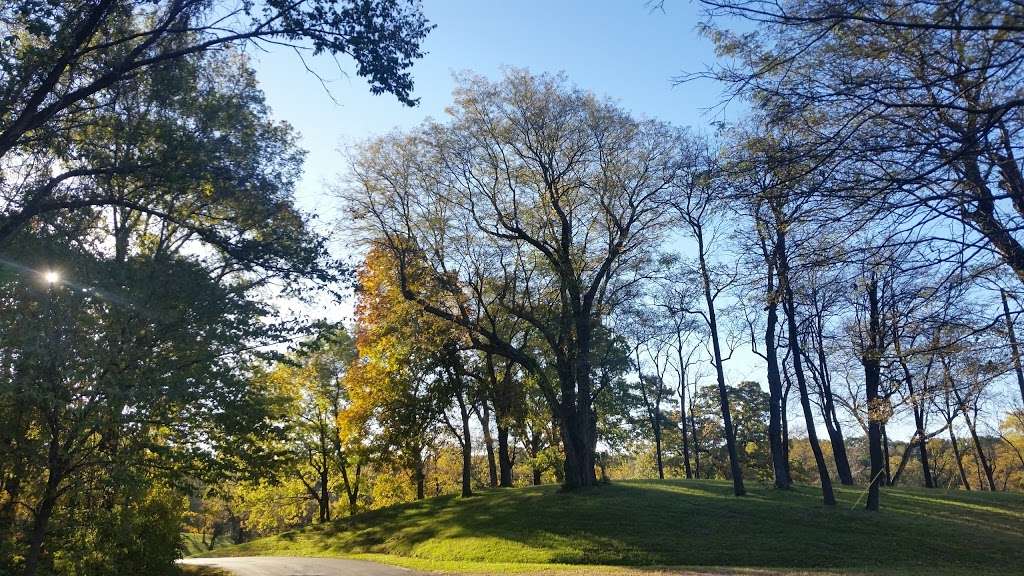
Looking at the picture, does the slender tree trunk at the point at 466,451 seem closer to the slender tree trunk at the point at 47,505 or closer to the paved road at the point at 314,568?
the paved road at the point at 314,568

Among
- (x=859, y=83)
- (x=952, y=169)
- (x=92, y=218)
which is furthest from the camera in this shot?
(x=92, y=218)

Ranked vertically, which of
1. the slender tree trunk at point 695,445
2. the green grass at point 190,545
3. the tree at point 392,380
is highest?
the tree at point 392,380

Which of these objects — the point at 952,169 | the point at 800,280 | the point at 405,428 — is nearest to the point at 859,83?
the point at 952,169

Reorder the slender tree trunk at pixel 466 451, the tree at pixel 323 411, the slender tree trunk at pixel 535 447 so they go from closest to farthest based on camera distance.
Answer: the slender tree trunk at pixel 466 451 < the tree at pixel 323 411 < the slender tree trunk at pixel 535 447

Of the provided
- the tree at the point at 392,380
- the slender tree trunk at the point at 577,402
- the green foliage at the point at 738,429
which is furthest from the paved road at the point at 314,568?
the green foliage at the point at 738,429

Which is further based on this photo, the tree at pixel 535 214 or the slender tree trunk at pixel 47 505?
the tree at pixel 535 214

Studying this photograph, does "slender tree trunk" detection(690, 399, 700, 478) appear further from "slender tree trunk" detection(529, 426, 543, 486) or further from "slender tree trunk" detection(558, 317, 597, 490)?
"slender tree trunk" detection(558, 317, 597, 490)

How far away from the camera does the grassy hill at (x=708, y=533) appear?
16.1m

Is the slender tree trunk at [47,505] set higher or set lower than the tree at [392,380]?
lower

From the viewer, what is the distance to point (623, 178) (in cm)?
2384

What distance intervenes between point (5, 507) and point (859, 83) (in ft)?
62.3

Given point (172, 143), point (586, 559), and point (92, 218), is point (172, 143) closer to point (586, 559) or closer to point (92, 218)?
point (92, 218)

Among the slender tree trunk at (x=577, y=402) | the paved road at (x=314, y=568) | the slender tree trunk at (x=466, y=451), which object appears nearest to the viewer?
the paved road at (x=314, y=568)

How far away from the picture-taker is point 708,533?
1862 cm
